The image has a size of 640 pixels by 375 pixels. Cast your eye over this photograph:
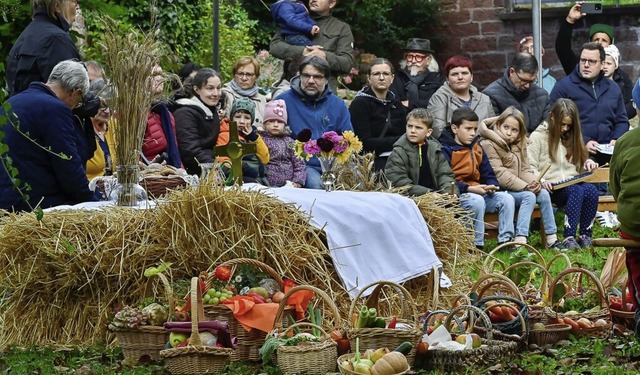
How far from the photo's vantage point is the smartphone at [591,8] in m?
15.3

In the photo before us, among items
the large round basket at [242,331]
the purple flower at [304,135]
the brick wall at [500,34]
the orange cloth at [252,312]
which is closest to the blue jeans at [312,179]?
the purple flower at [304,135]

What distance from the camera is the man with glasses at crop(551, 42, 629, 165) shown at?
520 inches

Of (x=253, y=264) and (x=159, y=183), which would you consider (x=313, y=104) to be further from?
(x=253, y=264)

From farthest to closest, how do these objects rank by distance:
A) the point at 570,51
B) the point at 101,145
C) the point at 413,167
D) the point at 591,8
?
the point at 591,8 → the point at 570,51 → the point at 413,167 → the point at 101,145

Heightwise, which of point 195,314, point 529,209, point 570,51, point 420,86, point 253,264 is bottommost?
point 529,209

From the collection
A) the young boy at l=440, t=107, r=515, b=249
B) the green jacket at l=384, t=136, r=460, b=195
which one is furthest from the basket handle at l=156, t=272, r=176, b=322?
the young boy at l=440, t=107, r=515, b=249

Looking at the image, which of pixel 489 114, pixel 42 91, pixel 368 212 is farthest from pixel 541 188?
pixel 42 91

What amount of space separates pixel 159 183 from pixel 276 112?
8.52ft

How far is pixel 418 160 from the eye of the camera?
10898 millimetres

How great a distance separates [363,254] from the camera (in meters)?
7.29

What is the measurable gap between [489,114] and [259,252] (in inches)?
230

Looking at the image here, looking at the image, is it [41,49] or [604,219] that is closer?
[41,49]

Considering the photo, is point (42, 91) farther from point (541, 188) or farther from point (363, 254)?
point (541, 188)

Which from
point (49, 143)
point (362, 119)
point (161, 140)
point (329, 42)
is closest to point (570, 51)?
point (329, 42)
